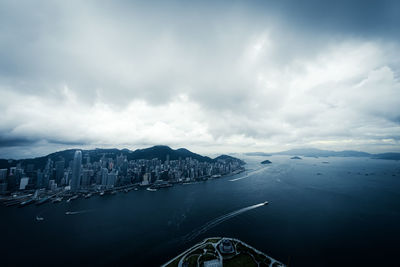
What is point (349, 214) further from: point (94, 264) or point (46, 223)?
point (46, 223)

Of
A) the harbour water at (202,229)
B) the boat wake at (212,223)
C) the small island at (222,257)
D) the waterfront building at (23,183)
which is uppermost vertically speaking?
the waterfront building at (23,183)

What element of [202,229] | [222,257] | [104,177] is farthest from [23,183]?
[222,257]

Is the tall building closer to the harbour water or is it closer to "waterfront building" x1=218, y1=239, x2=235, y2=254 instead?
the harbour water

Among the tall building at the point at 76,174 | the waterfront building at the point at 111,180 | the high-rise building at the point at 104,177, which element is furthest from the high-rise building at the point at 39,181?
the waterfront building at the point at 111,180

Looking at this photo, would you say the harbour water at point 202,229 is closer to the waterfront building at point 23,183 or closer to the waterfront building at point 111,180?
the waterfront building at point 111,180

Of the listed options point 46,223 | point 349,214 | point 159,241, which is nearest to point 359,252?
point 349,214

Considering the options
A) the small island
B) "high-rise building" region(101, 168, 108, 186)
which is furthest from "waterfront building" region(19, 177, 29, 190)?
the small island
